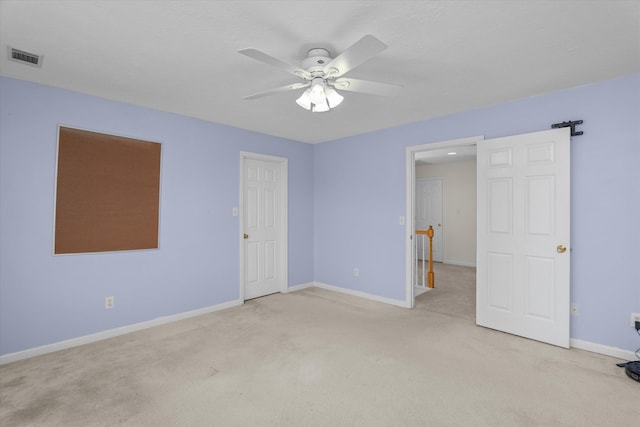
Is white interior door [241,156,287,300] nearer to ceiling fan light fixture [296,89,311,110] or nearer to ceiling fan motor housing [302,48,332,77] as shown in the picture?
ceiling fan light fixture [296,89,311,110]

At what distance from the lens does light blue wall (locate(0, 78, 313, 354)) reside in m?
2.75

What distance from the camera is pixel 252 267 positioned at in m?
4.70

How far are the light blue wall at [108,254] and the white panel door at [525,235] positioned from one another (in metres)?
3.07

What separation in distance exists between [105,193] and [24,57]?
4.26 ft

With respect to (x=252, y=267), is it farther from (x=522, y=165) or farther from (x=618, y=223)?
(x=618, y=223)

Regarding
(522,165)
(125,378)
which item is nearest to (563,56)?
(522,165)

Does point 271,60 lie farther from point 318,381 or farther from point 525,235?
point 525,235

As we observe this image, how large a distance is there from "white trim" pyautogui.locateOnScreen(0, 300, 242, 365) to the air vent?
8.01 feet

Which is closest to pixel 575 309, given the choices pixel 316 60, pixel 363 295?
pixel 363 295

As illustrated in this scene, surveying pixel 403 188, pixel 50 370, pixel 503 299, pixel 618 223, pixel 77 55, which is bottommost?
pixel 50 370

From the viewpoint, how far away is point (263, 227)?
4844 millimetres

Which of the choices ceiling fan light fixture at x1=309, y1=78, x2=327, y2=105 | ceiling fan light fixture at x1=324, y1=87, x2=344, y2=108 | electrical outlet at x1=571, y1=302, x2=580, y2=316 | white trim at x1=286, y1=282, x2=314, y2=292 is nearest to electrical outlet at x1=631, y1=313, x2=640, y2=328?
electrical outlet at x1=571, y1=302, x2=580, y2=316

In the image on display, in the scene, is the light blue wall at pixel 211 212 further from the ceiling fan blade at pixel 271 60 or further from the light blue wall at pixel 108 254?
the ceiling fan blade at pixel 271 60

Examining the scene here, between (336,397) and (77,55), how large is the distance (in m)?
3.15
